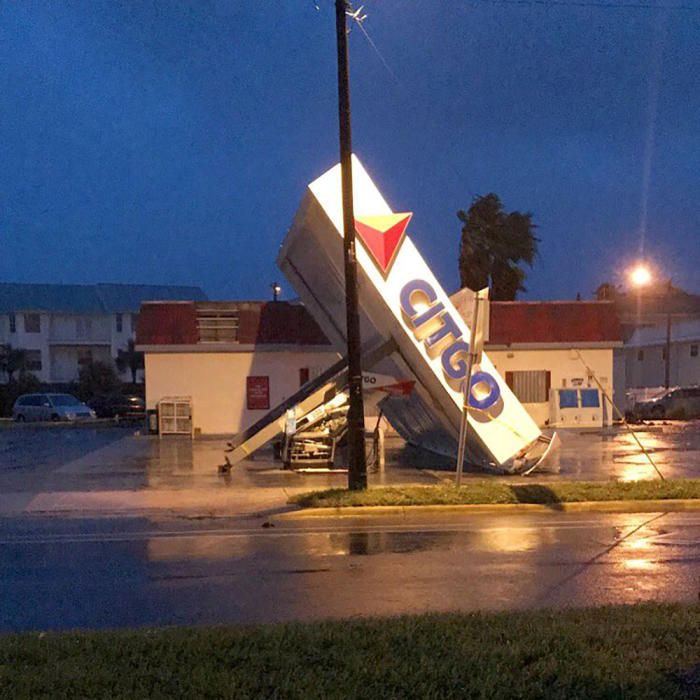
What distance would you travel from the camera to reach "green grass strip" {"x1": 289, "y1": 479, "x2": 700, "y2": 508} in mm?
15156

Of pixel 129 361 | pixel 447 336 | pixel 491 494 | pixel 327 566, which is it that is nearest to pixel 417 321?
pixel 447 336

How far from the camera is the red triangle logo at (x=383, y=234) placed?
1852cm

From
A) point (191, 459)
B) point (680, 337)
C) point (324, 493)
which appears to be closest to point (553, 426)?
point (191, 459)

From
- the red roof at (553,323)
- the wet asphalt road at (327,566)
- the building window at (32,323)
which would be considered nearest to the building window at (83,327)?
the building window at (32,323)

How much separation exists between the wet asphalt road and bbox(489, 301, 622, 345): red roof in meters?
19.3

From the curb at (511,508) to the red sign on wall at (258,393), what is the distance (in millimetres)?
17741

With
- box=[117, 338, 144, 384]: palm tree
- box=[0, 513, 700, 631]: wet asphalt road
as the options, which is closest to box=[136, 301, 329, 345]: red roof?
box=[0, 513, 700, 631]: wet asphalt road

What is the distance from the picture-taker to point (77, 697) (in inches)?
205

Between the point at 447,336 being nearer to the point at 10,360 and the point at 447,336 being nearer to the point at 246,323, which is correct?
the point at 246,323

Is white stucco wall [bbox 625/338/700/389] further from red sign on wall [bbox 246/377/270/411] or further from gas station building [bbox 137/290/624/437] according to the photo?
red sign on wall [bbox 246/377/270/411]

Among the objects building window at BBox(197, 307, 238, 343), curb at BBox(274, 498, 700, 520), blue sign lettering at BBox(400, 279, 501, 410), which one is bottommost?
curb at BBox(274, 498, 700, 520)

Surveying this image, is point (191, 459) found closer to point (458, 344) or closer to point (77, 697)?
point (458, 344)

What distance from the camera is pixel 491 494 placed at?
15609 mm

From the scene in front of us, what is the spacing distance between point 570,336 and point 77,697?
100 ft
